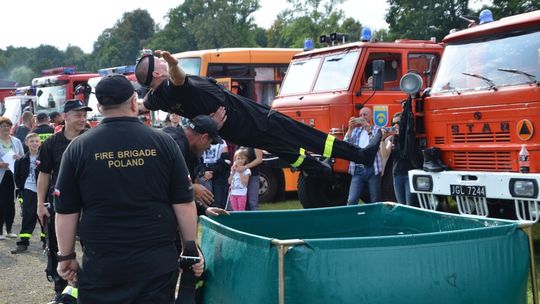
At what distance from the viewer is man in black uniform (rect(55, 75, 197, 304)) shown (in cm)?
378

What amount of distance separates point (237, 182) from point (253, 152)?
0.52 metres

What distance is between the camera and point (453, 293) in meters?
4.09

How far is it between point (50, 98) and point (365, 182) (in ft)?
46.7

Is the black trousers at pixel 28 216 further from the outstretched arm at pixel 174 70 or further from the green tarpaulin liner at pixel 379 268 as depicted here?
the green tarpaulin liner at pixel 379 268

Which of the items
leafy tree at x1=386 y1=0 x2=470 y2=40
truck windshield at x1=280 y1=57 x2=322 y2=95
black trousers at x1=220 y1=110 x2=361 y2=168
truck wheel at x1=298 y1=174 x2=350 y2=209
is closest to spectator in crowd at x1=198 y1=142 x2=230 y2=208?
truck wheel at x1=298 y1=174 x2=350 y2=209

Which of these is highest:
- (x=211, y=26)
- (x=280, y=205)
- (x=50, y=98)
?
(x=211, y=26)

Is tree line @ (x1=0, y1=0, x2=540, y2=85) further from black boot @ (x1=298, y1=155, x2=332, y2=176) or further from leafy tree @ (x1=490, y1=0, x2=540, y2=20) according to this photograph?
black boot @ (x1=298, y1=155, x2=332, y2=176)

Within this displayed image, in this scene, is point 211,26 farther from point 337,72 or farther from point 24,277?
point 24,277

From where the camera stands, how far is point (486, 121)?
777 centimetres

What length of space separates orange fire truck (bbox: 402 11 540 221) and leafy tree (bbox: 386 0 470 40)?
2695 cm

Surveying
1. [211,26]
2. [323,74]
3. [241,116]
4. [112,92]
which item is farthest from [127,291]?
[211,26]

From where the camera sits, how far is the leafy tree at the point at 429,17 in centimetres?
3559

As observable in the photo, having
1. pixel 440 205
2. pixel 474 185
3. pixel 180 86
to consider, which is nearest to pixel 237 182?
pixel 440 205

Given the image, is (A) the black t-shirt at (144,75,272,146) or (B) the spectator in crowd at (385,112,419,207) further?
(B) the spectator in crowd at (385,112,419,207)
